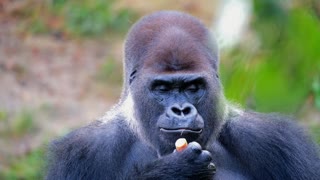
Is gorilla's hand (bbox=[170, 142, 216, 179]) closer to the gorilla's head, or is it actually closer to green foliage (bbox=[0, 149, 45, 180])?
the gorilla's head

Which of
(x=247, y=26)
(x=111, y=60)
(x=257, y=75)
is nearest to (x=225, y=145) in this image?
(x=257, y=75)

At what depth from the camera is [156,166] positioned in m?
3.42

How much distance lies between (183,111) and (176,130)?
0.10 m

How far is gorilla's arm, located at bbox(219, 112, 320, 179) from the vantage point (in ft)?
12.8

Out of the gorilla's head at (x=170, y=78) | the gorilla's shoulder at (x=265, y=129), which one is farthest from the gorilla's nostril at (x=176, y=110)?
the gorilla's shoulder at (x=265, y=129)

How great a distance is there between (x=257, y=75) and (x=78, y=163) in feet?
6.66

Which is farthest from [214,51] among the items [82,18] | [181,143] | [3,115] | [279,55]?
[82,18]

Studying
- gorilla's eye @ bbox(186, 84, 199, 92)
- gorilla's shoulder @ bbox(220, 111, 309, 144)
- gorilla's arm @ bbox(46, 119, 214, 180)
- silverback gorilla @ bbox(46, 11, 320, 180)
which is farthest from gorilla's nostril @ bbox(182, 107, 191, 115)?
gorilla's shoulder @ bbox(220, 111, 309, 144)

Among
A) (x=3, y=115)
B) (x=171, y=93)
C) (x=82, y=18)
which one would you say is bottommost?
(x=171, y=93)

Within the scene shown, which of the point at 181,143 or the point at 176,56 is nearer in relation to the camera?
the point at 181,143

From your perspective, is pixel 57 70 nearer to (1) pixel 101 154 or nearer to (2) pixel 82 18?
(2) pixel 82 18

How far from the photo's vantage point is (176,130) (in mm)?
3137

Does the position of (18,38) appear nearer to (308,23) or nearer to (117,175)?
(117,175)

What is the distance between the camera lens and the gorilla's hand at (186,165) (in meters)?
3.25
